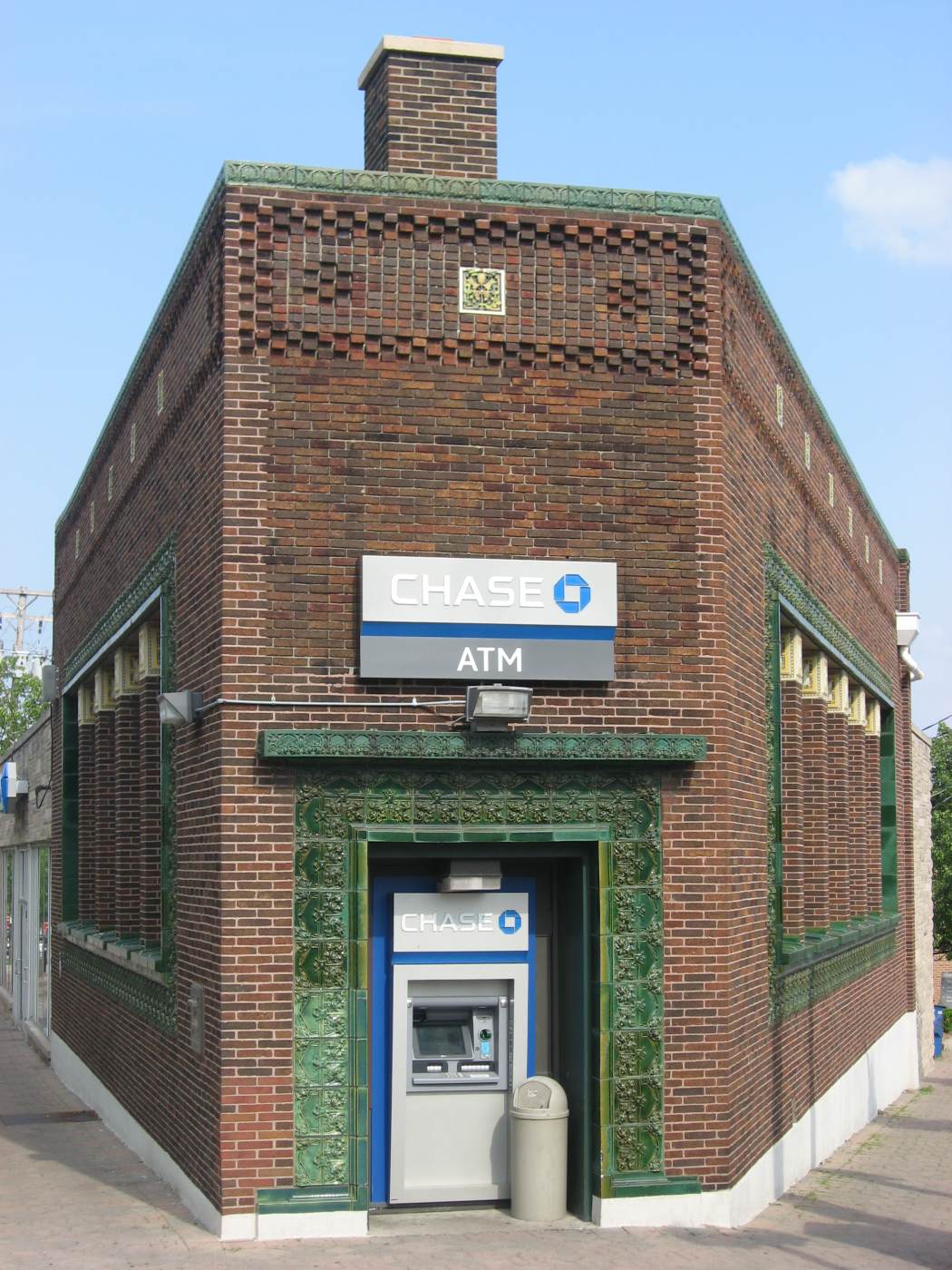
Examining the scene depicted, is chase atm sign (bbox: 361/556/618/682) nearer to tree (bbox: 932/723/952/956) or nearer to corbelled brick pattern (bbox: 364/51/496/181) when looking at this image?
corbelled brick pattern (bbox: 364/51/496/181)

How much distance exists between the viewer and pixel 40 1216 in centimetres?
1269

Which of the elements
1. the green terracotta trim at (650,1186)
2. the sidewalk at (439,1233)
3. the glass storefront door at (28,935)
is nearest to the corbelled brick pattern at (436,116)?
the green terracotta trim at (650,1186)

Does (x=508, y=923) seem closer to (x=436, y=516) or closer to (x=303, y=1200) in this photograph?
A: (x=303, y=1200)

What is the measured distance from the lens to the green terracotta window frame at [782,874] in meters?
14.8

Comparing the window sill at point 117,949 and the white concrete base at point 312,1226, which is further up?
the window sill at point 117,949

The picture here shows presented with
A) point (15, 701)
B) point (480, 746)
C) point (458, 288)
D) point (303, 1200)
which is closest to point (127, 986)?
point (303, 1200)

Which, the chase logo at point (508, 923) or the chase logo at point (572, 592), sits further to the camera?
the chase logo at point (508, 923)

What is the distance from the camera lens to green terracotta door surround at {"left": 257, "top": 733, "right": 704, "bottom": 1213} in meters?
11.9

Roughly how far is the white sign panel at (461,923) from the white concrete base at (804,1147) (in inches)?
79.3

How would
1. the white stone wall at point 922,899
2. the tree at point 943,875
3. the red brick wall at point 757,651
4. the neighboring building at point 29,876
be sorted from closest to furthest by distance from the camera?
the red brick wall at point 757,651 < the neighboring building at point 29,876 < the white stone wall at point 922,899 < the tree at point 943,875

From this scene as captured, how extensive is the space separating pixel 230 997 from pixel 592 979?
106 inches

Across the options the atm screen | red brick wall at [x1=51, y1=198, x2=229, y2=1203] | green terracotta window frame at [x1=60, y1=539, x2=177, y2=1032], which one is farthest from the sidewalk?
green terracotta window frame at [x1=60, y1=539, x2=177, y2=1032]

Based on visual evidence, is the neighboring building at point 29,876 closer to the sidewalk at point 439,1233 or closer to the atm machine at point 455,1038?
the sidewalk at point 439,1233

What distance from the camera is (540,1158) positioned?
1226cm
